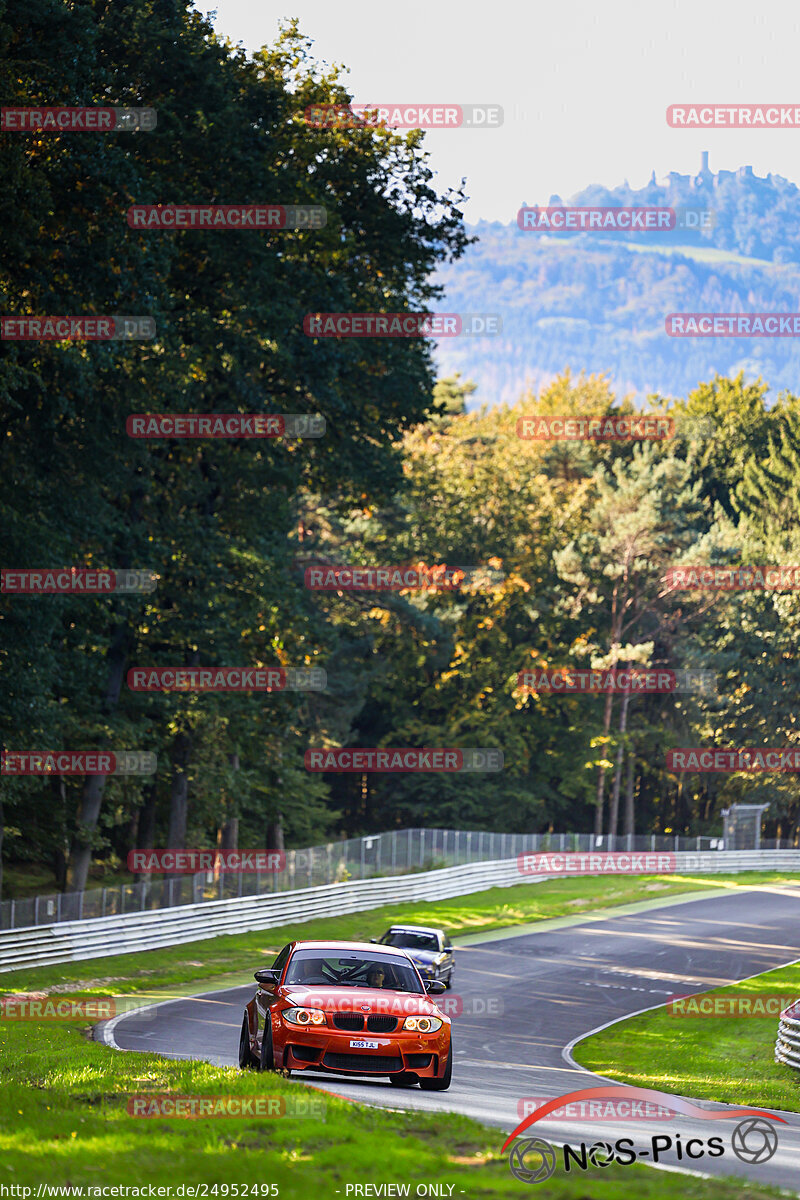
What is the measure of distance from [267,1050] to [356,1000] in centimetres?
91

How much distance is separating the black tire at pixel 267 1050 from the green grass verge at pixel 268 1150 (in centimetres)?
66

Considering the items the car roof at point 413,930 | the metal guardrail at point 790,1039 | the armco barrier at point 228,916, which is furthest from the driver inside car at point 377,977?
the armco barrier at point 228,916

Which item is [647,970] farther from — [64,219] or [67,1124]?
[67,1124]

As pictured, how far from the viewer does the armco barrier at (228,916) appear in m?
28.0

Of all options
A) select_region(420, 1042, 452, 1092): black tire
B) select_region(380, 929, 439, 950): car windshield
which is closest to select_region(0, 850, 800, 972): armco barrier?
select_region(380, 929, 439, 950): car windshield

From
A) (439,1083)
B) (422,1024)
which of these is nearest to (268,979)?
(422,1024)

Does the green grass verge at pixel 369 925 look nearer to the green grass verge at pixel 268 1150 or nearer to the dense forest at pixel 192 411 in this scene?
the dense forest at pixel 192 411

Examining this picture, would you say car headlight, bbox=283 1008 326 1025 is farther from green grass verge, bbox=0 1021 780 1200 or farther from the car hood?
green grass verge, bbox=0 1021 780 1200

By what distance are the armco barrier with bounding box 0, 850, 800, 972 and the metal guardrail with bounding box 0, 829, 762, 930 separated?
1.06 feet

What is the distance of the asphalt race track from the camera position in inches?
443

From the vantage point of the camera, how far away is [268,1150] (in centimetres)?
830

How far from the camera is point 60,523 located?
27453 millimetres

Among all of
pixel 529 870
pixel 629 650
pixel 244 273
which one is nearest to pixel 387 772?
Answer: pixel 629 650

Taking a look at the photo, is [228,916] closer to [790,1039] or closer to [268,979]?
[790,1039]
